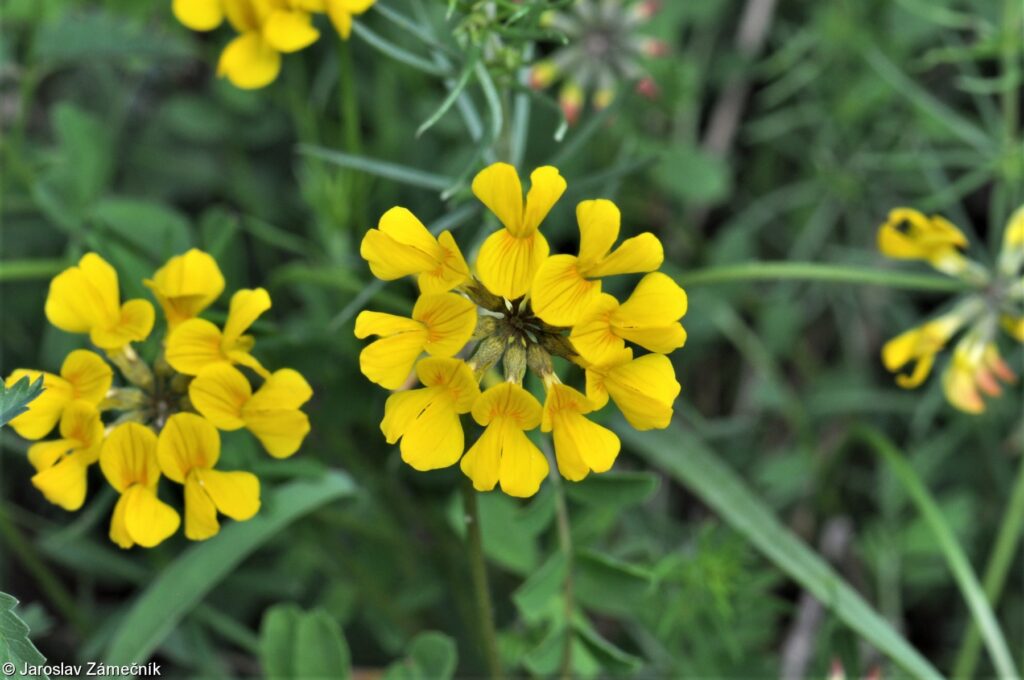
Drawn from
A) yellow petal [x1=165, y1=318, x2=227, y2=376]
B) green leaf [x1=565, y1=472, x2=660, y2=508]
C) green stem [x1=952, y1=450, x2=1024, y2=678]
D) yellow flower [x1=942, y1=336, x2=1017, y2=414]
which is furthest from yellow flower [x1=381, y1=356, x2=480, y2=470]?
green stem [x1=952, y1=450, x2=1024, y2=678]

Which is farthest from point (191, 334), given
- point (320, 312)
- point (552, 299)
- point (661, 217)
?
point (661, 217)

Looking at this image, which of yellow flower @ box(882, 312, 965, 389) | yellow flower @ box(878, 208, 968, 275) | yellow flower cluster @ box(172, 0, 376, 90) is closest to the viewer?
yellow flower cluster @ box(172, 0, 376, 90)

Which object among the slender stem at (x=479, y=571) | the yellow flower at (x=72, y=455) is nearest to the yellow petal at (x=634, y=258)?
the slender stem at (x=479, y=571)

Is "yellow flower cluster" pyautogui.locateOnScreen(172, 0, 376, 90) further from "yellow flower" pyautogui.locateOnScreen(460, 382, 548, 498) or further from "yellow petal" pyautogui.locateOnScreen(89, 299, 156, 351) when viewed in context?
"yellow flower" pyautogui.locateOnScreen(460, 382, 548, 498)

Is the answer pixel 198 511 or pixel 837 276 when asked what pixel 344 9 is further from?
pixel 837 276

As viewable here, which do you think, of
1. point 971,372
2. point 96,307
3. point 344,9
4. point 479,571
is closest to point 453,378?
point 479,571

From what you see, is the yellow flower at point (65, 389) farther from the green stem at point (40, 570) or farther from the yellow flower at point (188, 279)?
the green stem at point (40, 570)

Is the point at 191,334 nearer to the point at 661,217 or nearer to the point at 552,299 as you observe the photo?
the point at 552,299
